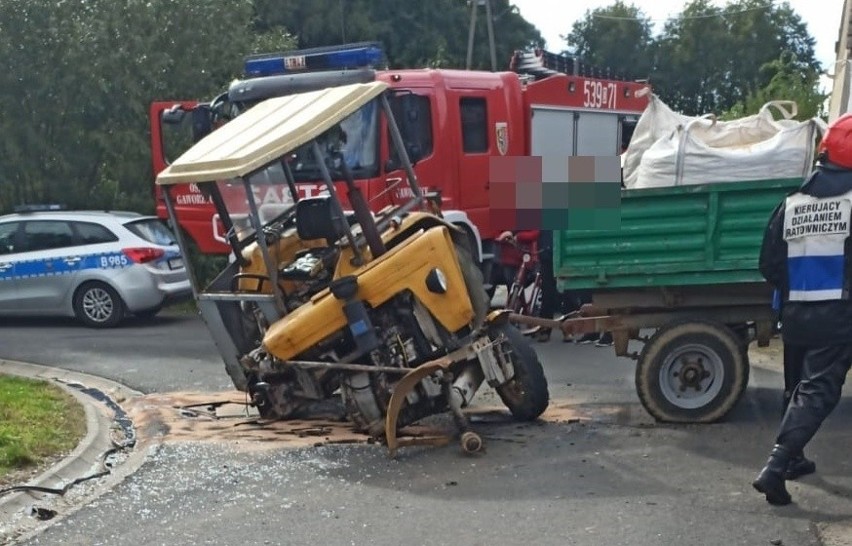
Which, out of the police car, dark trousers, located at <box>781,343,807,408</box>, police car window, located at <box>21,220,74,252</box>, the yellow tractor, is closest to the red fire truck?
the police car

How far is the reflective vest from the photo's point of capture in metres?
6.58

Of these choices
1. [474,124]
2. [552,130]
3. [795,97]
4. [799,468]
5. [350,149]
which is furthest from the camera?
[795,97]

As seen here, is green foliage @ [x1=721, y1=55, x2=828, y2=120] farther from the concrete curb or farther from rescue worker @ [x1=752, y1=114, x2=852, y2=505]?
rescue worker @ [x1=752, y1=114, x2=852, y2=505]

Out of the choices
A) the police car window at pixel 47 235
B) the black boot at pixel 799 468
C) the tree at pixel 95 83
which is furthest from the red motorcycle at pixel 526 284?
the tree at pixel 95 83

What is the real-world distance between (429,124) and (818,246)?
23.4 feet

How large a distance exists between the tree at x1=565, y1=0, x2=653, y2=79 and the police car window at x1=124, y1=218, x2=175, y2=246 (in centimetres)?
3846

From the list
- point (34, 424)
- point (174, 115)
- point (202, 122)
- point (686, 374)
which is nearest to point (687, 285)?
point (686, 374)

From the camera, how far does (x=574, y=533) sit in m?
6.21

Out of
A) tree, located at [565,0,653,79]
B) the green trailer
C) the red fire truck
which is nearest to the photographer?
the green trailer

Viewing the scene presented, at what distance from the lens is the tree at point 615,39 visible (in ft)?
174

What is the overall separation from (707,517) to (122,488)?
11.5 feet

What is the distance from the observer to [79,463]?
820 cm

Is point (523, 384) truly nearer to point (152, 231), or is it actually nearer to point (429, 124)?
point (429, 124)

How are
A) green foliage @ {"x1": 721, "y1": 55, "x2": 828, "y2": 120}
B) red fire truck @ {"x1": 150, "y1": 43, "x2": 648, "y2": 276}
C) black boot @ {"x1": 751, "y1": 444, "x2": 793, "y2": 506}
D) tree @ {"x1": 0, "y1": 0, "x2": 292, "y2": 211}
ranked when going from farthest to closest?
green foliage @ {"x1": 721, "y1": 55, "x2": 828, "y2": 120} < tree @ {"x1": 0, "y1": 0, "x2": 292, "y2": 211} < red fire truck @ {"x1": 150, "y1": 43, "x2": 648, "y2": 276} < black boot @ {"x1": 751, "y1": 444, "x2": 793, "y2": 506}
